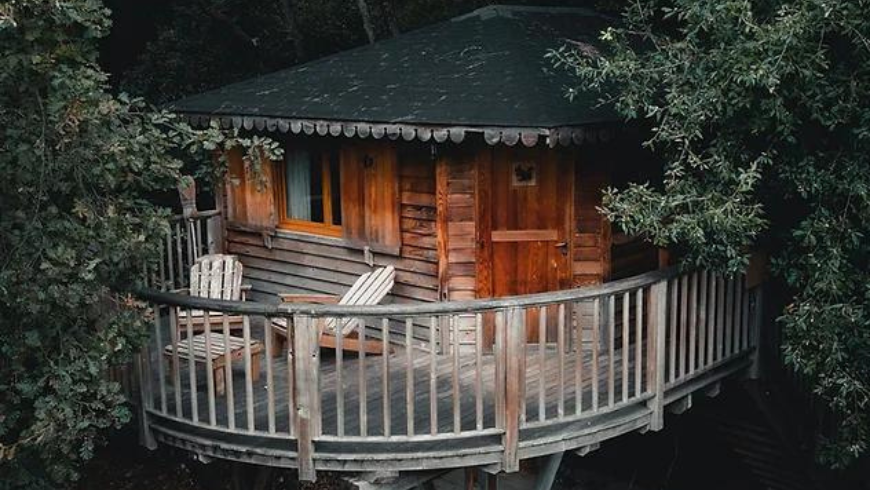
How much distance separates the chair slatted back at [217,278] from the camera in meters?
9.97

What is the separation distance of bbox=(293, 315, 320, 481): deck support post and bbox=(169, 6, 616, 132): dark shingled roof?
2.40 meters

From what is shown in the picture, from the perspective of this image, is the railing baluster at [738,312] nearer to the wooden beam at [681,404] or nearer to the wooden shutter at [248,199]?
the wooden beam at [681,404]

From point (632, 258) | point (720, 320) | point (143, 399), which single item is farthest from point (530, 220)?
point (143, 399)

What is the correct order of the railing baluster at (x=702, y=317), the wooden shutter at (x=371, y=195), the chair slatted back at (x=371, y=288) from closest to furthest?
the railing baluster at (x=702, y=317) < the chair slatted back at (x=371, y=288) < the wooden shutter at (x=371, y=195)

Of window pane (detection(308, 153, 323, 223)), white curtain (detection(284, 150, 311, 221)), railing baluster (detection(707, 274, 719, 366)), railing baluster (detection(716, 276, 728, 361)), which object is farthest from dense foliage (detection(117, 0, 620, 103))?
railing baluster (detection(707, 274, 719, 366))

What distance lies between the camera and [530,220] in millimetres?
8898

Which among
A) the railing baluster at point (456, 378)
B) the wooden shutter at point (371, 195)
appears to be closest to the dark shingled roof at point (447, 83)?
the wooden shutter at point (371, 195)

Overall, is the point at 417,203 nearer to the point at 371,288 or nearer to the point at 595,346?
the point at 371,288

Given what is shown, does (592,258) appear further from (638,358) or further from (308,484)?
(308,484)

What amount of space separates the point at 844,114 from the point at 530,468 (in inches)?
284

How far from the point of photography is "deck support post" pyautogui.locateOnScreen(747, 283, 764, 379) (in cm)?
874

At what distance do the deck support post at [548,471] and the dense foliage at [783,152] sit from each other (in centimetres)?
190

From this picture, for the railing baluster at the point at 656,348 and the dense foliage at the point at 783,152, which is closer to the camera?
the dense foliage at the point at 783,152

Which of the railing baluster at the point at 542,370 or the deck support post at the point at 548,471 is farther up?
the railing baluster at the point at 542,370
